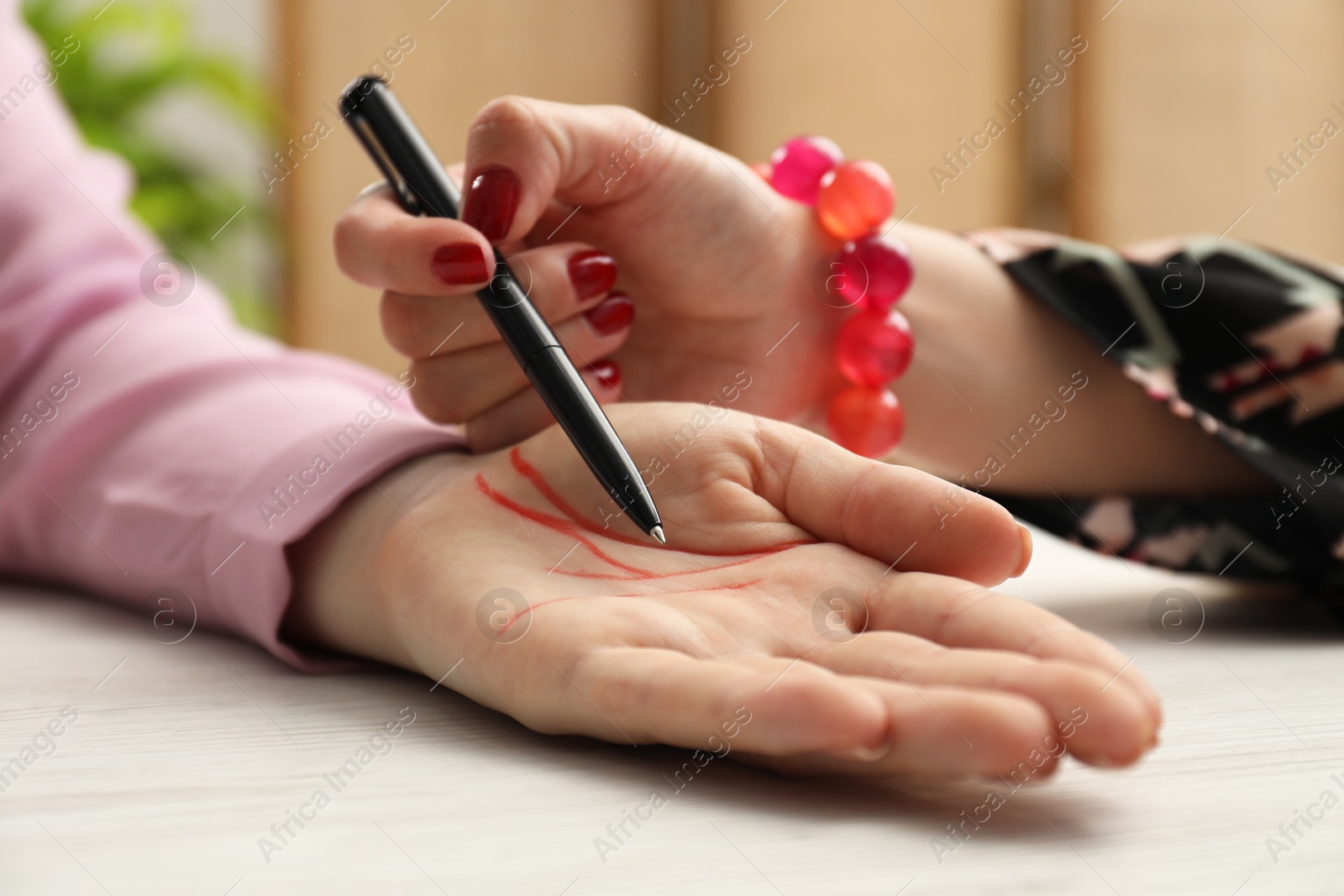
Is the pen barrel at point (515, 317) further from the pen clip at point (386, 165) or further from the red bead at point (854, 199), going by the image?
the red bead at point (854, 199)

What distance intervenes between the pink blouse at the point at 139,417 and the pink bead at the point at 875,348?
0.90 ft

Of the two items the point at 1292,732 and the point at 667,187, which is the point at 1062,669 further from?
the point at 667,187

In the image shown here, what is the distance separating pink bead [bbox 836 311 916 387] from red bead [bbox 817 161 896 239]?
57 millimetres

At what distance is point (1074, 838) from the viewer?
0.91 feet

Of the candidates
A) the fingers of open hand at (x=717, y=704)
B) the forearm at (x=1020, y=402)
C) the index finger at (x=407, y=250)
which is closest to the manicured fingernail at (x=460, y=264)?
the index finger at (x=407, y=250)

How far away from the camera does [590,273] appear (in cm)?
60

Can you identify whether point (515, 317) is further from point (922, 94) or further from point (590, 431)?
point (922, 94)

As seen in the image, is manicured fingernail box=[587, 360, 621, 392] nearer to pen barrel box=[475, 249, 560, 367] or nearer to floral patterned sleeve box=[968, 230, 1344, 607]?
pen barrel box=[475, 249, 560, 367]

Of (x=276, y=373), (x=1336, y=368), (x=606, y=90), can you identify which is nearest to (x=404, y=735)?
(x=276, y=373)

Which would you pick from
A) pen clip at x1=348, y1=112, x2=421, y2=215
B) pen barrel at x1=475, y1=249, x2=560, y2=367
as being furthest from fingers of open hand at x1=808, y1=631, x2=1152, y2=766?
pen clip at x1=348, y1=112, x2=421, y2=215

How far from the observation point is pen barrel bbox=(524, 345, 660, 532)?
0.44m

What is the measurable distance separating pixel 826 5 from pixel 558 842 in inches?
95.8

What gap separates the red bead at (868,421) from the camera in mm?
717

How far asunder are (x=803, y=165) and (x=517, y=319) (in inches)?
11.1
